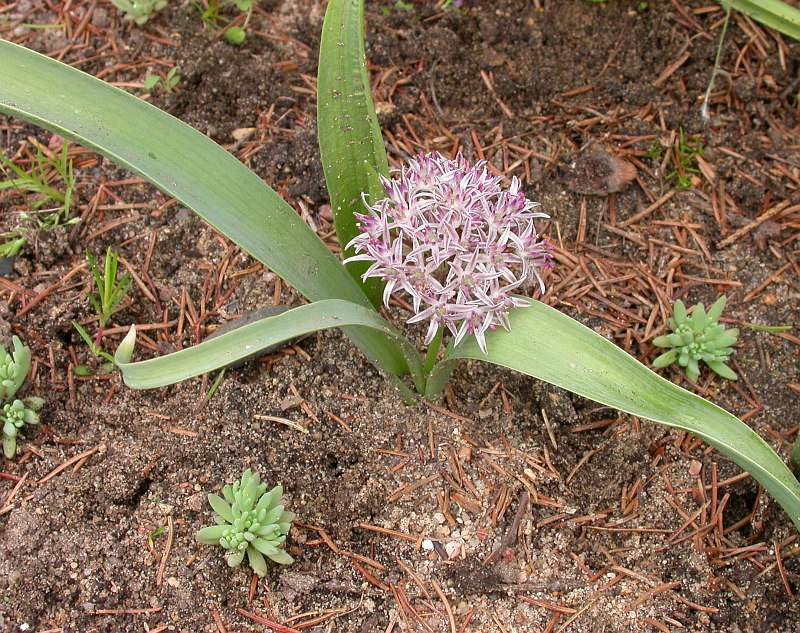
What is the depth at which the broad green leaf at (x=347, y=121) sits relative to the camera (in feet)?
7.06

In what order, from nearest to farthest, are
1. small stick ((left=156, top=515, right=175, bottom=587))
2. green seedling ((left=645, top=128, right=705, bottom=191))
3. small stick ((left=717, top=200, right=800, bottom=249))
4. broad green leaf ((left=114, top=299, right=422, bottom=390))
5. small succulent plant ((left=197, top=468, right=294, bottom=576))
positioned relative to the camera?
1. broad green leaf ((left=114, top=299, right=422, bottom=390))
2. small succulent plant ((left=197, top=468, right=294, bottom=576))
3. small stick ((left=156, top=515, right=175, bottom=587))
4. small stick ((left=717, top=200, right=800, bottom=249))
5. green seedling ((left=645, top=128, right=705, bottom=191))

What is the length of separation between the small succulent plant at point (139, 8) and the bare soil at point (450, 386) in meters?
0.08

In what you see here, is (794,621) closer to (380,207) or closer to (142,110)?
(380,207)

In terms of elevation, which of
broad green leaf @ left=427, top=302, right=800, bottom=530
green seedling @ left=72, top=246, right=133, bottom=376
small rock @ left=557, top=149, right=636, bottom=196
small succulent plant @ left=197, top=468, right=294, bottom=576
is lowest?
small succulent plant @ left=197, top=468, right=294, bottom=576

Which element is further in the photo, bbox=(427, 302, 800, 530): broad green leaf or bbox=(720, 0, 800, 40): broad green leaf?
bbox=(720, 0, 800, 40): broad green leaf

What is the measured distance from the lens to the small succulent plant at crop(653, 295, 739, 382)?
8.38ft

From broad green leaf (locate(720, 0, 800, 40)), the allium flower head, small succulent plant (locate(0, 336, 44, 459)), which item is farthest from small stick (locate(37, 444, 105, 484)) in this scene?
broad green leaf (locate(720, 0, 800, 40))

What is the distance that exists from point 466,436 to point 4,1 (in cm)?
287

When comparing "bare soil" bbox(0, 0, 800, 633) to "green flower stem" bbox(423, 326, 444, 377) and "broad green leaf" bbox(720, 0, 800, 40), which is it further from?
"green flower stem" bbox(423, 326, 444, 377)

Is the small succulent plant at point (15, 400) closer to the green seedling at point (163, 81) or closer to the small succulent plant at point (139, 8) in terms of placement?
the green seedling at point (163, 81)

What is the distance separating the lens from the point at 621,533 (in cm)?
241

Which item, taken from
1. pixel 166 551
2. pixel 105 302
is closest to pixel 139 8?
pixel 105 302

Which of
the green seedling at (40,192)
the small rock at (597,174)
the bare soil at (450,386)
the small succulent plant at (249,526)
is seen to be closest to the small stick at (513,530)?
the bare soil at (450,386)

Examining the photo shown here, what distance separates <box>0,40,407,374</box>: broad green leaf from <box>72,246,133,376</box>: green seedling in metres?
0.65
